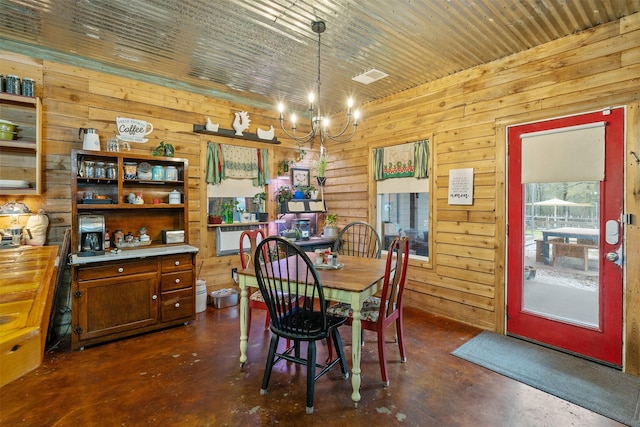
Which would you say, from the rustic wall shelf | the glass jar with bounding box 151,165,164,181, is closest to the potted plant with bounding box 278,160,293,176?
the rustic wall shelf

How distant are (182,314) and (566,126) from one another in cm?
418

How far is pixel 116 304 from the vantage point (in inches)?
121

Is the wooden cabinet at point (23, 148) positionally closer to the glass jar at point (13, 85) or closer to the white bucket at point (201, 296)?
the glass jar at point (13, 85)

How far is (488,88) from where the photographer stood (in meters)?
3.38

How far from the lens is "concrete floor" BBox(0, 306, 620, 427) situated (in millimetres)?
2008

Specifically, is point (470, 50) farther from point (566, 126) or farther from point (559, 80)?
point (566, 126)

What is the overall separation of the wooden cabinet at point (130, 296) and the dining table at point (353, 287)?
46.9 inches

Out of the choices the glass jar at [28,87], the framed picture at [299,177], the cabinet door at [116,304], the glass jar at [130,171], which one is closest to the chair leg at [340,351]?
the cabinet door at [116,304]

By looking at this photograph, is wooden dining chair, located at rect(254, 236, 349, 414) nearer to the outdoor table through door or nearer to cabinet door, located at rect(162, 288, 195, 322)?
cabinet door, located at rect(162, 288, 195, 322)

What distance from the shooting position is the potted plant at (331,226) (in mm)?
4969

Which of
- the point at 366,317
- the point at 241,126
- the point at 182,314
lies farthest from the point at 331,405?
the point at 241,126

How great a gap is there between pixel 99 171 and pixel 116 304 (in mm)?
1366

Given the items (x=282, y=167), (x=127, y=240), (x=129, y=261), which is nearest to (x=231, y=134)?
(x=282, y=167)

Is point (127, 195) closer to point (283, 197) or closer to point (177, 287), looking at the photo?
point (177, 287)
